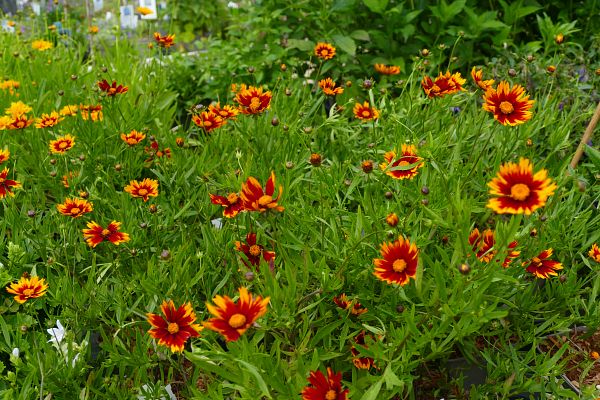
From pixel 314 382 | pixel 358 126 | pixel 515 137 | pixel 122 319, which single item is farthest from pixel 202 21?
pixel 314 382

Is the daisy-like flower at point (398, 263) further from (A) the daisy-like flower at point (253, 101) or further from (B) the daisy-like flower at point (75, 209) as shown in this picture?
(B) the daisy-like flower at point (75, 209)

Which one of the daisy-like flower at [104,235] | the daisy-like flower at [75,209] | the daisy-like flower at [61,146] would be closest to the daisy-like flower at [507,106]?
the daisy-like flower at [104,235]

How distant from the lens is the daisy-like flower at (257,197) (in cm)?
133

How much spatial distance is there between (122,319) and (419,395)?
82 cm

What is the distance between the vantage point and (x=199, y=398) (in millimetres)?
1409

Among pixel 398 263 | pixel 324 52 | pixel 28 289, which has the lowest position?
pixel 28 289

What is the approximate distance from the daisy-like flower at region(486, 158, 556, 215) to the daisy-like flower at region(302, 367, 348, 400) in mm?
450

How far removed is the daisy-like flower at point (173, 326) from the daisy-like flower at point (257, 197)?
0.26 m

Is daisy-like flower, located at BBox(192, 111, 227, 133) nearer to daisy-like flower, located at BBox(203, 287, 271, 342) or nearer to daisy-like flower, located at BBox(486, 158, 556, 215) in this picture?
daisy-like flower, located at BBox(203, 287, 271, 342)

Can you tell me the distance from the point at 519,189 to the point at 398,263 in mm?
298

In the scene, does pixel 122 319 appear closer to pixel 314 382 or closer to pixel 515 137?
pixel 314 382

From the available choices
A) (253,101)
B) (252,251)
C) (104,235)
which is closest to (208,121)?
(253,101)

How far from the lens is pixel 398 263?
4.30ft

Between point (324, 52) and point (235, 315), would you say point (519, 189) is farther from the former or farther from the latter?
point (324, 52)
